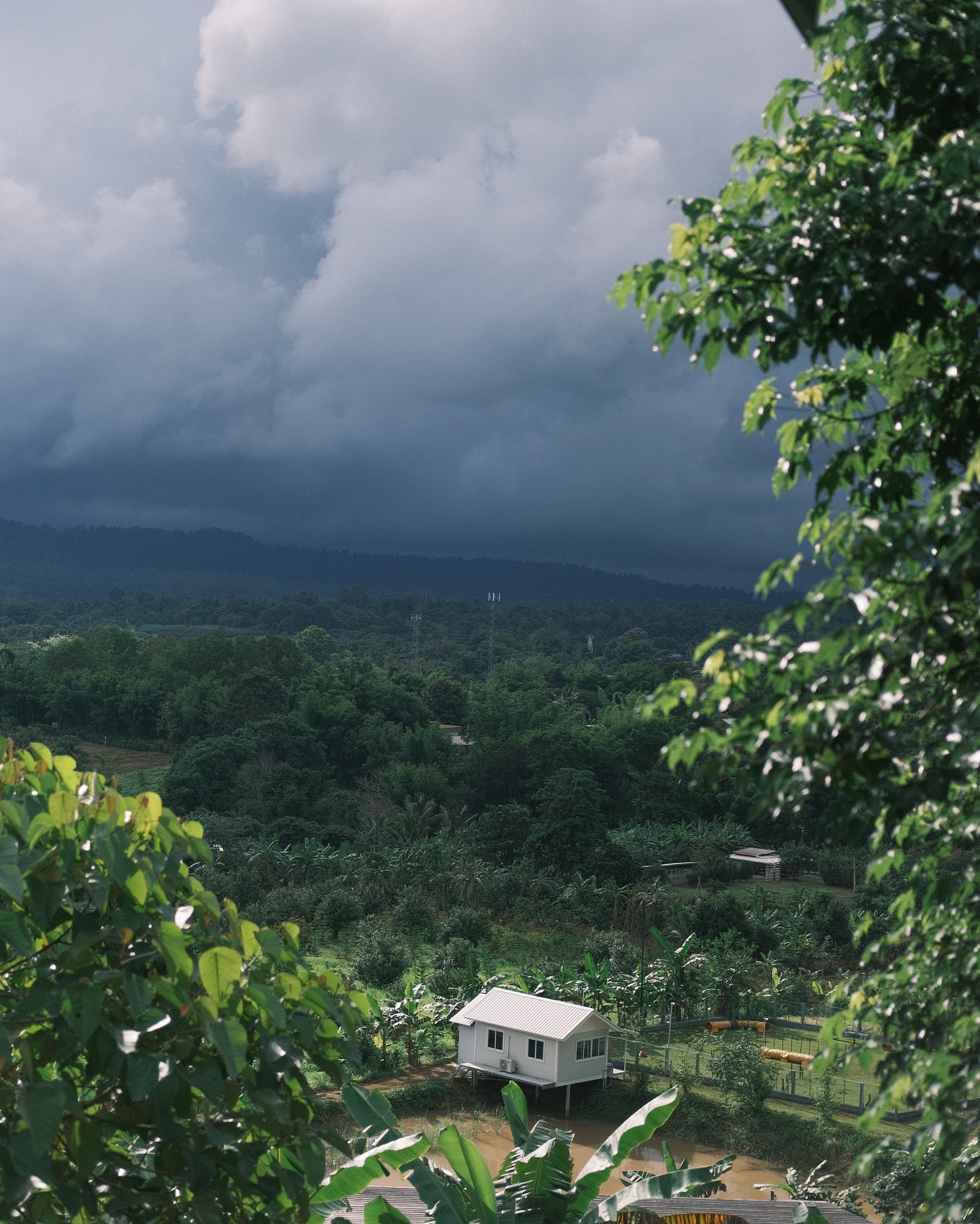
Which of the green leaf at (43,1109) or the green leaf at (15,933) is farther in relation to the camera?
the green leaf at (15,933)

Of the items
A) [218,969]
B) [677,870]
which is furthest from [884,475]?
[677,870]

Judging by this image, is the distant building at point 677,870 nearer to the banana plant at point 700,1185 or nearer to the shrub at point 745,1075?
the shrub at point 745,1075

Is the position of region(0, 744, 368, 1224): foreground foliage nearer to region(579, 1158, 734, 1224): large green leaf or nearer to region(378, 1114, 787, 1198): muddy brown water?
region(579, 1158, 734, 1224): large green leaf

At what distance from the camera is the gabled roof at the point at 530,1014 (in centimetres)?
1861

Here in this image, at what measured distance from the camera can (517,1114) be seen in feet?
25.5

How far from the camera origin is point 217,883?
86.6 feet

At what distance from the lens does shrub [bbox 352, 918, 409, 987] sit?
22547 millimetres

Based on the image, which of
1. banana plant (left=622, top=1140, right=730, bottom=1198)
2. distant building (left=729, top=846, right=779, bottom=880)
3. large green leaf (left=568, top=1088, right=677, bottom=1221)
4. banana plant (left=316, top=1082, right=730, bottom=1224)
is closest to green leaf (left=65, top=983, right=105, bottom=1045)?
banana plant (left=316, top=1082, right=730, bottom=1224)

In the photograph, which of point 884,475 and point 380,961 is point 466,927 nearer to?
point 380,961

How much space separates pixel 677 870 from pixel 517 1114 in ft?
95.8

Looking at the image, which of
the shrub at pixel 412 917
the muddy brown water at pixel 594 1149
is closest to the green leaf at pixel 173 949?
the muddy brown water at pixel 594 1149

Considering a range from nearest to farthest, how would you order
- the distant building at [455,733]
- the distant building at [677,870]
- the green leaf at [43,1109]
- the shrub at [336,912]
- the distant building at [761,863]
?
the green leaf at [43,1109]
the shrub at [336,912]
the distant building at [677,870]
the distant building at [761,863]
the distant building at [455,733]

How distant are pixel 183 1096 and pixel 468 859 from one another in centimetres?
2963

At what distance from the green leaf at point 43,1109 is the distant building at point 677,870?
107 ft
